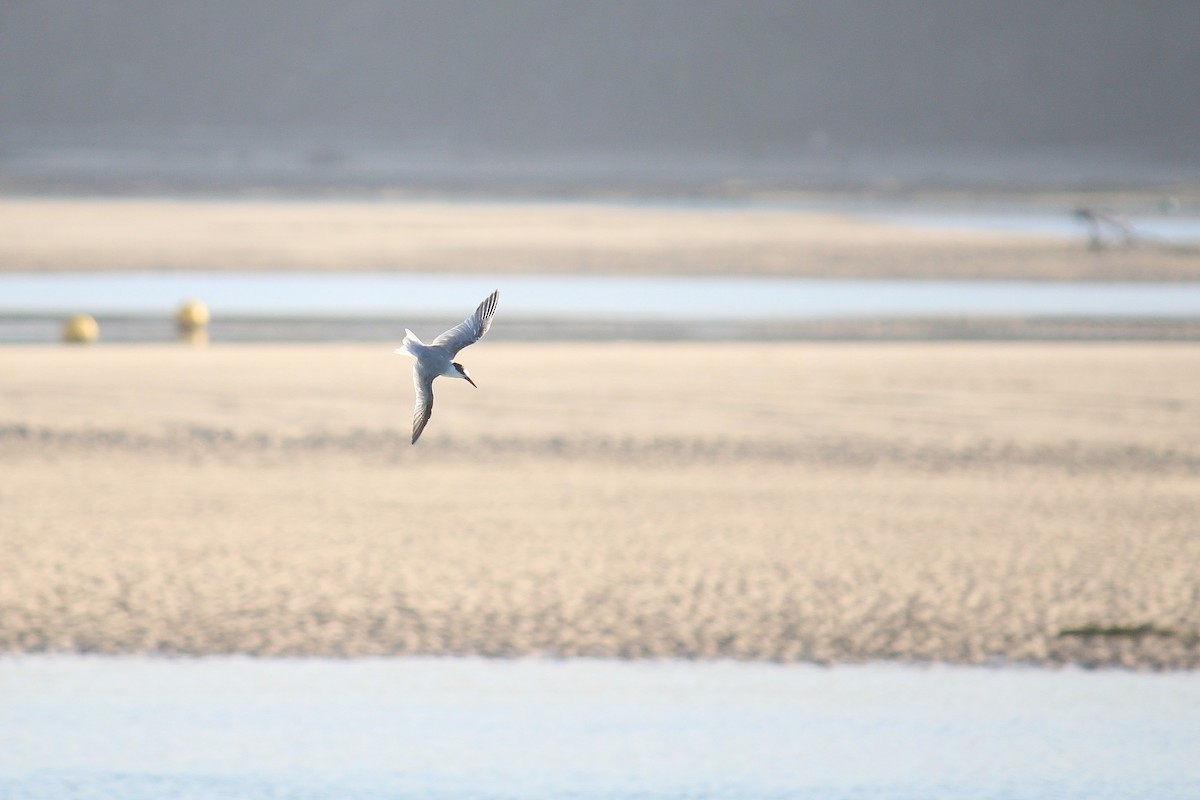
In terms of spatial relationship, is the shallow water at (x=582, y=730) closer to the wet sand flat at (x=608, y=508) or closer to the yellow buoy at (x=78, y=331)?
the wet sand flat at (x=608, y=508)

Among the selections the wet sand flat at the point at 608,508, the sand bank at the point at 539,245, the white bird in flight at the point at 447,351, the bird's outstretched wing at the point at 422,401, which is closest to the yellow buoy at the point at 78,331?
the wet sand flat at the point at 608,508

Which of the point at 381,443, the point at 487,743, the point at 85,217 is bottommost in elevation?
the point at 487,743

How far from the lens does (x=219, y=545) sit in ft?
48.0

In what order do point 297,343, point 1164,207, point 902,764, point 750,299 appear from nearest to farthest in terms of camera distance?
point 902,764, point 297,343, point 750,299, point 1164,207

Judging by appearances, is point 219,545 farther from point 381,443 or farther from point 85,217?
point 85,217

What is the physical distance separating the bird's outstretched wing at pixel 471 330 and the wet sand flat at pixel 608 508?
798 centimetres

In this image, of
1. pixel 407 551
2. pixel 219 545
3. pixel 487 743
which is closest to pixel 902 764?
pixel 487 743

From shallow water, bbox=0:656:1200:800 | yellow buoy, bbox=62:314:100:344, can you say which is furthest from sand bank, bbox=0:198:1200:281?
shallow water, bbox=0:656:1200:800

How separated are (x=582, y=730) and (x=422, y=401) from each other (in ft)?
23.6

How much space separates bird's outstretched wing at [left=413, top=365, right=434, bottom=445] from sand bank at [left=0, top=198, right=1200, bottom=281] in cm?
3535

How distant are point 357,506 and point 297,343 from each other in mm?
10071

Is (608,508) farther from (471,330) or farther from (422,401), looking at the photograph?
(422,401)

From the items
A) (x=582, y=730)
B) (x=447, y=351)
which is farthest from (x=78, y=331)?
(x=447, y=351)

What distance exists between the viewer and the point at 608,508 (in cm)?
1602
